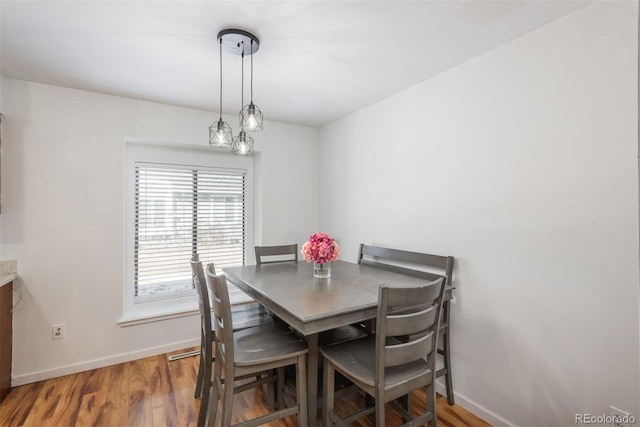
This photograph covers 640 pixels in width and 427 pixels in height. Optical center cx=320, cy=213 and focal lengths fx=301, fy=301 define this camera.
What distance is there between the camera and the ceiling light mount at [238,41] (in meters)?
1.71

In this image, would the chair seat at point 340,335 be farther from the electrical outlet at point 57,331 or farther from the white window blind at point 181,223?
the electrical outlet at point 57,331

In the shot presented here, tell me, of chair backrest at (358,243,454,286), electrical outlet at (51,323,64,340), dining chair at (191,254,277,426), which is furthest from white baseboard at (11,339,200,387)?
chair backrest at (358,243,454,286)

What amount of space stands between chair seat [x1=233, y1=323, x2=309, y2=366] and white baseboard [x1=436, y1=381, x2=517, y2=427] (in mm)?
1246

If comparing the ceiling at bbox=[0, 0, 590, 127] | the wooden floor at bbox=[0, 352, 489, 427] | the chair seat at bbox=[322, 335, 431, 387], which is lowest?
the wooden floor at bbox=[0, 352, 489, 427]

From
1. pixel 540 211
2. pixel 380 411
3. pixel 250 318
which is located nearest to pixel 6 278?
pixel 250 318

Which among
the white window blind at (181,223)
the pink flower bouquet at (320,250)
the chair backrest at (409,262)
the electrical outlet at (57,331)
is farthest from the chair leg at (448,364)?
the electrical outlet at (57,331)

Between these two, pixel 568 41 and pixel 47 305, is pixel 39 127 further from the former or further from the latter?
pixel 568 41

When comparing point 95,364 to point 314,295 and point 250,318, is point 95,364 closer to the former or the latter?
point 250,318

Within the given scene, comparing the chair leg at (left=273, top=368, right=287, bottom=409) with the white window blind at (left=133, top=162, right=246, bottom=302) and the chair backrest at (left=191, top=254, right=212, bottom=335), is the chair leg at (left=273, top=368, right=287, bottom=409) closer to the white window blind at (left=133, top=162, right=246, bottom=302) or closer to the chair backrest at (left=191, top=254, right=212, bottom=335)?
the chair backrest at (left=191, top=254, right=212, bottom=335)

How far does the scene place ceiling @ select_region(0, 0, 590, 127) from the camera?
1.54 m

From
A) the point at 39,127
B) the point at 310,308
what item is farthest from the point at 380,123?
the point at 39,127

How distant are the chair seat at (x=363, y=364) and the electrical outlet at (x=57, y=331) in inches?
89.8

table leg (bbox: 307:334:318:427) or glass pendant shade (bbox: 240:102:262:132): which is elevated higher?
glass pendant shade (bbox: 240:102:262:132)

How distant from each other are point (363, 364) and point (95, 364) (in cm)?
243
